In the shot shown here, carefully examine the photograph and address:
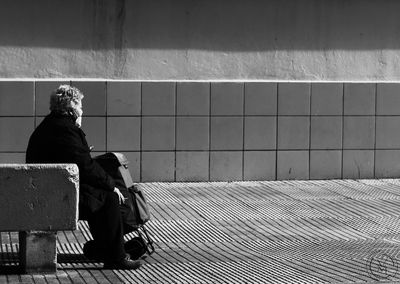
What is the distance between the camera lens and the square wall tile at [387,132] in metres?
12.9

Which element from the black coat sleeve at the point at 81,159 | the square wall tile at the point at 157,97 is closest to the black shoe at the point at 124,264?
the black coat sleeve at the point at 81,159

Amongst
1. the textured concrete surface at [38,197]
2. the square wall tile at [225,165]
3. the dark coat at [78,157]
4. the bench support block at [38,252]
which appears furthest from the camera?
the square wall tile at [225,165]

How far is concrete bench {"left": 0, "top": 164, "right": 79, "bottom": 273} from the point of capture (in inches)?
304

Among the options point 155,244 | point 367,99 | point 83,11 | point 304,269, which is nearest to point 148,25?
point 83,11

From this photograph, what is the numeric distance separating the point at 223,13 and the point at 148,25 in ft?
3.11

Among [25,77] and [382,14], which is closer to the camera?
[25,77]

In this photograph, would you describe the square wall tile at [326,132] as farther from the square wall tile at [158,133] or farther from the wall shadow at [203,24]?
the square wall tile at [158,133]

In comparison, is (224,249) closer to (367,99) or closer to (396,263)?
(396,263)

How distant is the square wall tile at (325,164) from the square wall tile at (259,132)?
24.2 inches

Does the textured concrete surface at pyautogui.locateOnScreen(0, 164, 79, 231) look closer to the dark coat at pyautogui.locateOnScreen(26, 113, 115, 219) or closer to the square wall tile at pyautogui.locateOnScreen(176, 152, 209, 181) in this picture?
the dark coat at pyautogui.locateOnScreen(26, 113, 115, 219)

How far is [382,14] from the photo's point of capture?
1288 centimetres

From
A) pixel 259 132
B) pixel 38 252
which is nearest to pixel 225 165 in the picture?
pixel 259 132

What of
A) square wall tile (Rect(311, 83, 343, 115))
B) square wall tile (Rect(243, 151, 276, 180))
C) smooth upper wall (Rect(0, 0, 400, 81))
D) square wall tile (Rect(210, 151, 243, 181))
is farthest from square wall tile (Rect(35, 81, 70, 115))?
square wall tile (Rect(311, 83, 343, 115))

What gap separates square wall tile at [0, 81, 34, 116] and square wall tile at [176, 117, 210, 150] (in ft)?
5.90
